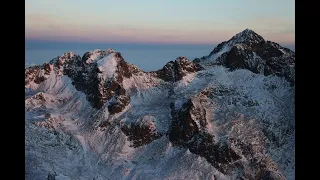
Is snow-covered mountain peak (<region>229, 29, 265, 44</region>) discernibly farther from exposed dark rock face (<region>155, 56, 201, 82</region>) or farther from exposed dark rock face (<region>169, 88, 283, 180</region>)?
exposed dark rock face (<region>169, 88, 283, 180</region>)

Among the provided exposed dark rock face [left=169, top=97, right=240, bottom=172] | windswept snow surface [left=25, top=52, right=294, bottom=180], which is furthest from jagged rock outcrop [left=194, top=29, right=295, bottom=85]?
exposed dark rock face [left=169, top=97, right=240, bottom=172]

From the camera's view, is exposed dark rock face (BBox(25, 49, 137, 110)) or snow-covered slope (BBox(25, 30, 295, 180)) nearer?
snow-covered slope (BBox(25, 30, 295, 180))

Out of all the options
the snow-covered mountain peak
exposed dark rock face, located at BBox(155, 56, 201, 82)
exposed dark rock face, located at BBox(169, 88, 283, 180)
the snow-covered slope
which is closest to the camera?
exposed dark rock face, located at BBox(169, 88, 283, 180)

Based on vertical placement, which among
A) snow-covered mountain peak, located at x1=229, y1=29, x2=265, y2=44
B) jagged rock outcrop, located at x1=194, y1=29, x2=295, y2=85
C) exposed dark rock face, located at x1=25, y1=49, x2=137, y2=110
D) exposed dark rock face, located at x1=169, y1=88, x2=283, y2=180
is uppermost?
snow-covered mountain peak, located at x1=229, y1=29, x2=265, y2=44

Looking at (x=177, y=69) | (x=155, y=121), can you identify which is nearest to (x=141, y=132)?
(x=155, y=121)

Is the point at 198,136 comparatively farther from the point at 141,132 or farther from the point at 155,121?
the point at 141,132

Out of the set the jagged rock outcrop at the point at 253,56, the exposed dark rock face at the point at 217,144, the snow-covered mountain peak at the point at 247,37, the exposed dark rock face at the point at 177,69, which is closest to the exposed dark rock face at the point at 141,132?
the exposed dark rock face at the point at 217,144

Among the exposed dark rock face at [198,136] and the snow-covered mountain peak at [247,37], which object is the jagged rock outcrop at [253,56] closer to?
the snow-covered mountain peak at [247,37]

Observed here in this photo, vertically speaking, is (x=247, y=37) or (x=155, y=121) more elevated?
(x=247, y=37)
